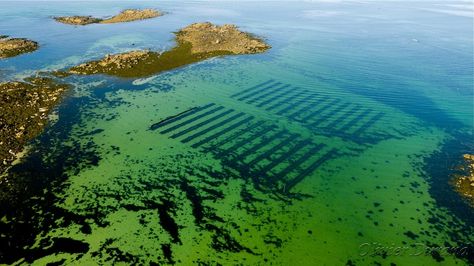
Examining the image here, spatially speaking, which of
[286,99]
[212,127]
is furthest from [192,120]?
[286,99]

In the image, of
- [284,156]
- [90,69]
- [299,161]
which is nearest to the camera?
[299,161]

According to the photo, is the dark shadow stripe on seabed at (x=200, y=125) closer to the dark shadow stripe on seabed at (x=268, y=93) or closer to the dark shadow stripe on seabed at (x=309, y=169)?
the dark shadow stripe on seabed at (x=268, y=93)

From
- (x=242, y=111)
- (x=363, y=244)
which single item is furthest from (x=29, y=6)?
(x=363, y=244)

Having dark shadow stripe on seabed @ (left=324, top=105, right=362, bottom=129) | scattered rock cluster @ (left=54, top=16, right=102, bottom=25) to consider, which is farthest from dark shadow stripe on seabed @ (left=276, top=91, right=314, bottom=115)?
scattered rock cluster @ (left=54, top=16, right=102, bottom=25)

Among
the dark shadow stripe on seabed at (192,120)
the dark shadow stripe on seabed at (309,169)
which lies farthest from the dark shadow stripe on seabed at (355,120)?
the dark shadow stripe on seabed at (192,120)

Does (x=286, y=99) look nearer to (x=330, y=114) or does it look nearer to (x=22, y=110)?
(x=330, y=114)

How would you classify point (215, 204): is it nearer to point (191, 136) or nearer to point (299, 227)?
point (299, 227)
